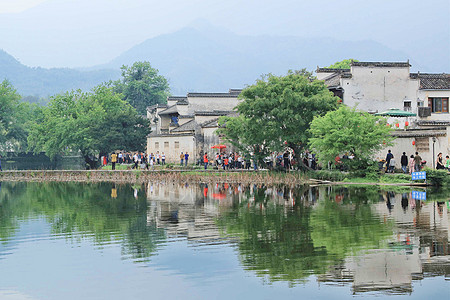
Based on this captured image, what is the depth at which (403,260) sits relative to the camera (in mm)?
15195

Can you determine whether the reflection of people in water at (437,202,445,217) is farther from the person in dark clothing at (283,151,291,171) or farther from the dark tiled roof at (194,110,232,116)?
the dark tiled roof at (194,110,232,116)

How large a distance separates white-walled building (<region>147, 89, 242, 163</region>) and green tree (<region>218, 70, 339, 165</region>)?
12511mm

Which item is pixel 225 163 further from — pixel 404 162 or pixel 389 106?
pixel 404 162

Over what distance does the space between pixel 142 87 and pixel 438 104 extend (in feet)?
227

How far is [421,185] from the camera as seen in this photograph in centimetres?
3431

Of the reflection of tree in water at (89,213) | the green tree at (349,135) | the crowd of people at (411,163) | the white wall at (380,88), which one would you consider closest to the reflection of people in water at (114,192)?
the reflection of tree in water at (89,213)

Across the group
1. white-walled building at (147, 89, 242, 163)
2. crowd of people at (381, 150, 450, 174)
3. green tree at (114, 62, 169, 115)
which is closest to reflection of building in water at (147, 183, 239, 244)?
crowd of people at (381, 150, 450, 174)

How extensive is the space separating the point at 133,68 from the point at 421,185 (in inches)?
3481

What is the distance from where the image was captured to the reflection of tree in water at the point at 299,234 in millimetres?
15227

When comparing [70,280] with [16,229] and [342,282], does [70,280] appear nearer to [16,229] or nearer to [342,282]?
[342,282]

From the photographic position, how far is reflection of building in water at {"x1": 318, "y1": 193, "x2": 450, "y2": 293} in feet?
44.1

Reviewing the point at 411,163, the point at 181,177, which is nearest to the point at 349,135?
the point at 411,163

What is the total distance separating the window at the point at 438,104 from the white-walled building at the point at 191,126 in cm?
1748

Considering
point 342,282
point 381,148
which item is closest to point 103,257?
point 342,282
